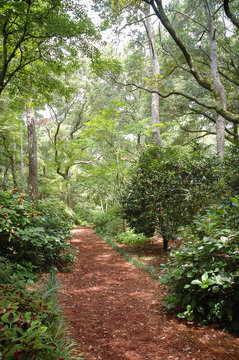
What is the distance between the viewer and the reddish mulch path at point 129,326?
213cm

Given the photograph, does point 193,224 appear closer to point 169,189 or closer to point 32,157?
point 169,189

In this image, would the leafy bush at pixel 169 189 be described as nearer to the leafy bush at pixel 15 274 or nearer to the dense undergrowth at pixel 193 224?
the dense undergrowth at pixel 193 224

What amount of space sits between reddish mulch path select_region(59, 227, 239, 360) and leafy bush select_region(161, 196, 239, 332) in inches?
7.5

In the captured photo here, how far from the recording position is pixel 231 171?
4.28 m

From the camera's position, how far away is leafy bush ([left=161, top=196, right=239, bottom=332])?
7.67 feet

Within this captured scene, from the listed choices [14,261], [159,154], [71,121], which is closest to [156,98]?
[159,154]

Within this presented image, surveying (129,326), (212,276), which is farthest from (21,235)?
(212,276)

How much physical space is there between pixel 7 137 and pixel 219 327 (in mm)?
15832

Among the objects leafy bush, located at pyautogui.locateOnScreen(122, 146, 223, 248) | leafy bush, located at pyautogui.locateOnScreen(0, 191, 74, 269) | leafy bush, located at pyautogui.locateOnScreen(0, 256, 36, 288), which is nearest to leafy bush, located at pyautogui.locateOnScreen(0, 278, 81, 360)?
leafy bush, located at pyautogui.locateOnScreen(0, 256, 36, 288)

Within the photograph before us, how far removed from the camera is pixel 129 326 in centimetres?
270

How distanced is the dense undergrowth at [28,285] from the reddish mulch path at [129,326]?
30 centimetres

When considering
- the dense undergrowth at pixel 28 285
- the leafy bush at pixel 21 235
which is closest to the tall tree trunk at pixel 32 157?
the dense undergrowth at pixel 28 285

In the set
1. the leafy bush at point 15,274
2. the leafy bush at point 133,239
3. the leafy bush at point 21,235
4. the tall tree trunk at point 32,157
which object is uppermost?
the tall tree trunk at point 32,157

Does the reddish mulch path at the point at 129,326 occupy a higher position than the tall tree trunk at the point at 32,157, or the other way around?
the tall tree trunk at the point at 32,157
